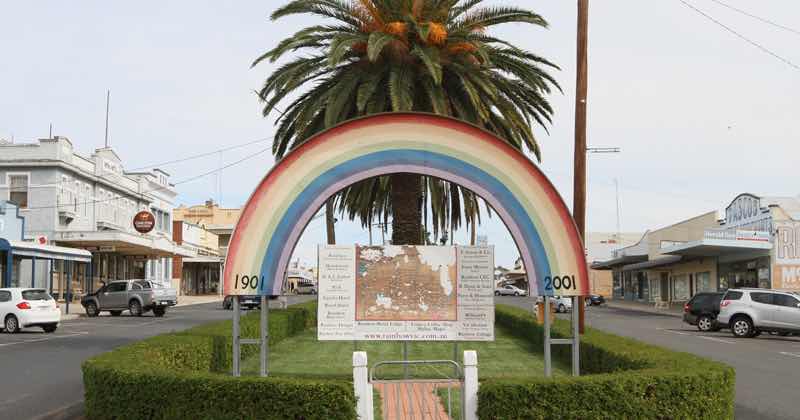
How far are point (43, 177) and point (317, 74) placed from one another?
33.0m

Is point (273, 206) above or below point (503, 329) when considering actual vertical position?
above

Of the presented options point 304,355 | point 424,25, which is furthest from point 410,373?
point 424,25

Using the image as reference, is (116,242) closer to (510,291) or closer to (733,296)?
(733,296)

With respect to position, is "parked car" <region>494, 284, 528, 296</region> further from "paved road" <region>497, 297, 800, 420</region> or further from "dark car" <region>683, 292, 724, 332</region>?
"dark car" <region>683, 292, 724, 332</region>

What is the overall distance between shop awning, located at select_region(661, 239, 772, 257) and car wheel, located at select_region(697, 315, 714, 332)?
12836 mm

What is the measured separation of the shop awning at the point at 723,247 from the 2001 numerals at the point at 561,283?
3362cm

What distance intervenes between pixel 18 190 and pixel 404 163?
4137 centimetres

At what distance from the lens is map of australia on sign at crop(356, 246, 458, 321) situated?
1296 cm

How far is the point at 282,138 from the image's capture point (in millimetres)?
21391

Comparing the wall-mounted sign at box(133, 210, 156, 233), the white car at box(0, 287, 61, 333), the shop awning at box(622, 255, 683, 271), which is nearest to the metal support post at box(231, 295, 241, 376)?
the white car at box(0, 287, 61, 333)

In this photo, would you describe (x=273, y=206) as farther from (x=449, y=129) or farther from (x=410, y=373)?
(x=410, y=373)

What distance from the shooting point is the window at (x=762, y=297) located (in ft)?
92.8

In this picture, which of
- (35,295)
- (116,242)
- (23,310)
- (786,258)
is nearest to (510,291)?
(786,258)

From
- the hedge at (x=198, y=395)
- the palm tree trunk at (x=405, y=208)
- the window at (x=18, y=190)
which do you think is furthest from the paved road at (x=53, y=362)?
→ the window at (x=18, y=190)
